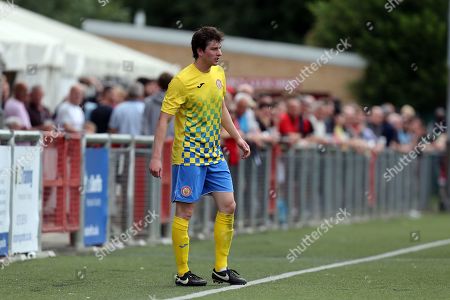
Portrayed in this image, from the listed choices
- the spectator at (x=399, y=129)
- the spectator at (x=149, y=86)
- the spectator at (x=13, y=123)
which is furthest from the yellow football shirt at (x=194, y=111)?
the spectator at (x=399, y=129)

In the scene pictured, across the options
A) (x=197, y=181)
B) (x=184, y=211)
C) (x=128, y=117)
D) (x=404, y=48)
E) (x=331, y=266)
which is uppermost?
(x=404, y=48)

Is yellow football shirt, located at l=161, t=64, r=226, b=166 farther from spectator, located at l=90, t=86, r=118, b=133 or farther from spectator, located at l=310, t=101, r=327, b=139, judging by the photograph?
spectator, located at l=310, t=101, r=327, b=139

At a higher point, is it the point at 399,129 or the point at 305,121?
the point at 305,121

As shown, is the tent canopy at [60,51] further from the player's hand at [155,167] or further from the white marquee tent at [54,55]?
the player's hand at [155,167]

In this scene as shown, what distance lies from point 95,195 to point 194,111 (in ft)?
16.8

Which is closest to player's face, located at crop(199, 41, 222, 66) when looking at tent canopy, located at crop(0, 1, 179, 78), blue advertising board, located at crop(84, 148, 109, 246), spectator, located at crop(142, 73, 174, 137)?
blue advertising board, located at crop(84, 148, 109, 246)

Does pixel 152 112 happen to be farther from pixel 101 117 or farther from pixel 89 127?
pixel 101 117

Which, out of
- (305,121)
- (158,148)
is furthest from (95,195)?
(305,121)

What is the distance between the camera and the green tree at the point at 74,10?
60562 millimetres

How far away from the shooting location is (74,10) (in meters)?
63.2

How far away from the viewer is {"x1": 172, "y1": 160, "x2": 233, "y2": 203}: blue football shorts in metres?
11.2

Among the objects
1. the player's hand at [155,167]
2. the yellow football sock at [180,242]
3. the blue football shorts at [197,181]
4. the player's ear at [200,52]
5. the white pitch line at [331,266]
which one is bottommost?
the white pitch line at [331,266]

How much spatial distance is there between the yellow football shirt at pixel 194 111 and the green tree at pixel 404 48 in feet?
127

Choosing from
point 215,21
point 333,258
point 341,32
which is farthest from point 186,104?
point 215,21
